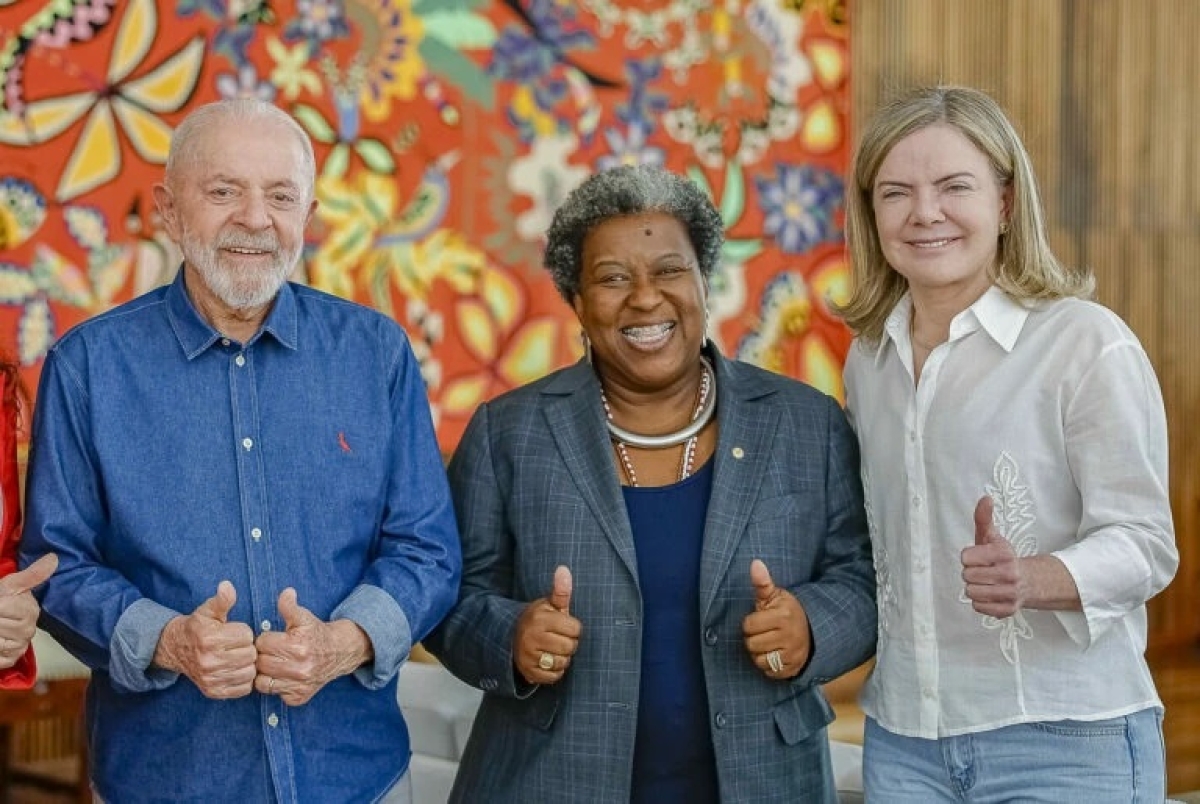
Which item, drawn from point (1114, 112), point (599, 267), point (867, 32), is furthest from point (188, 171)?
point (1114, 112)

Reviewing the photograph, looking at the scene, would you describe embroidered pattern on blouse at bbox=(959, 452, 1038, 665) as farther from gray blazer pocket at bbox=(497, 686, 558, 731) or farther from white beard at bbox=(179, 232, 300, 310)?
white beard at bbox=(179, 232, 300, 310)

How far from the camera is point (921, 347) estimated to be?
2.30 metres

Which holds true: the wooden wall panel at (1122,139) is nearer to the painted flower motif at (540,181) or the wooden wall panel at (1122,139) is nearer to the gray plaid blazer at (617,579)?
the painted flower motif at (540,181)

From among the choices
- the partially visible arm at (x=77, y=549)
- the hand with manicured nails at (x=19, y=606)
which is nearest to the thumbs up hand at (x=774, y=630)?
the partially visible arm at (x=77, y=549)

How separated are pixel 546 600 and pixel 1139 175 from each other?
16.0 feet

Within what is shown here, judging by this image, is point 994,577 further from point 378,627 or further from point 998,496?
point 378,627

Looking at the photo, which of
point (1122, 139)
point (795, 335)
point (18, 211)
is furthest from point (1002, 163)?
point (1122, 139)

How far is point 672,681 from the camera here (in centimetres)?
233

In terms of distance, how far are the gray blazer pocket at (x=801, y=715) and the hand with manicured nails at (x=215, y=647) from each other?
2.67 ft

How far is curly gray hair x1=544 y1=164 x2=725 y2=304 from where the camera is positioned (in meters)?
2.48

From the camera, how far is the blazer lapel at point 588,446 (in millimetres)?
2348

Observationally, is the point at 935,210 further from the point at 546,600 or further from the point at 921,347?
the point at 546,600

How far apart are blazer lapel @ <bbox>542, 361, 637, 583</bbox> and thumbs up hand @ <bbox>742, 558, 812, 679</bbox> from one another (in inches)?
7.8

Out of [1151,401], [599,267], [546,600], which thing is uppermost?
[599,267]
